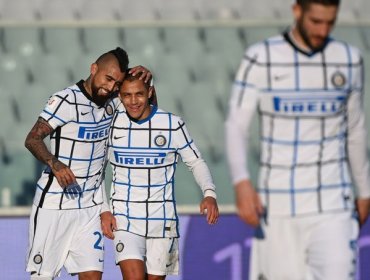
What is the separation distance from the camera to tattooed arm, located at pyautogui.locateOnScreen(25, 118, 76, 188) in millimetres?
4992

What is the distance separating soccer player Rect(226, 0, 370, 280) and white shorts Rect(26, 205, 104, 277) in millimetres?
1849

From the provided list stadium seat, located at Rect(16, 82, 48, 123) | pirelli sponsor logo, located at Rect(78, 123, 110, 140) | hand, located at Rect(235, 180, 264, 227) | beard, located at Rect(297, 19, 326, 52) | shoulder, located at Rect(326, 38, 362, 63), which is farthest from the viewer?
stadium seat, located at Rect(16, 82, 48, 123)

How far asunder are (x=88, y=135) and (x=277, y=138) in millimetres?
1867

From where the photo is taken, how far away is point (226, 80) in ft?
34.4

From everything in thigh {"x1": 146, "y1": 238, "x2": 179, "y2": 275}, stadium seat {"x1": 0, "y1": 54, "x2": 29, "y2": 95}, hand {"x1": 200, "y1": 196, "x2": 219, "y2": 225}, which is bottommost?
thigh {"x1": 146, "y1": 238, "x2": 179, "y2": 275}

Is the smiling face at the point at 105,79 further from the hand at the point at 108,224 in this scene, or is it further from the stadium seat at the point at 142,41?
the stadium seat at the point at 142,41

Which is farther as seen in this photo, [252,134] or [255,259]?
[252,134]

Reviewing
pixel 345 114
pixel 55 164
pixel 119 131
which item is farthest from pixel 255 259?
pixel 119 131

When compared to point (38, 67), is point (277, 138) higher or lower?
lower

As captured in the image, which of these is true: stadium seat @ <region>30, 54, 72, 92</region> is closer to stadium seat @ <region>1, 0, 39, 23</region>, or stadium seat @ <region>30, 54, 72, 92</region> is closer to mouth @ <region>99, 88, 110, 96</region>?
stadium seat @ <region>1, 0, 39, 23</region>

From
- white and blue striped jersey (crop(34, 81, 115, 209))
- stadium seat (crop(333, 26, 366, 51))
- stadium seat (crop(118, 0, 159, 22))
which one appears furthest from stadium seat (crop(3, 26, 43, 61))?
Answer: white and blue striped jersey (crop(34, 81, 115, 209))

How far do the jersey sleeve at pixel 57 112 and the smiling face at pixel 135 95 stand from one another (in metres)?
0.28

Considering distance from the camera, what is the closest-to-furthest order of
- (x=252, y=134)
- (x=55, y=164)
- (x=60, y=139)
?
(x=55, y=164) < (x=60, y=139) < (x=252, y=134)

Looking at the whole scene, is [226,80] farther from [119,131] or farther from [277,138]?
[277,138]
